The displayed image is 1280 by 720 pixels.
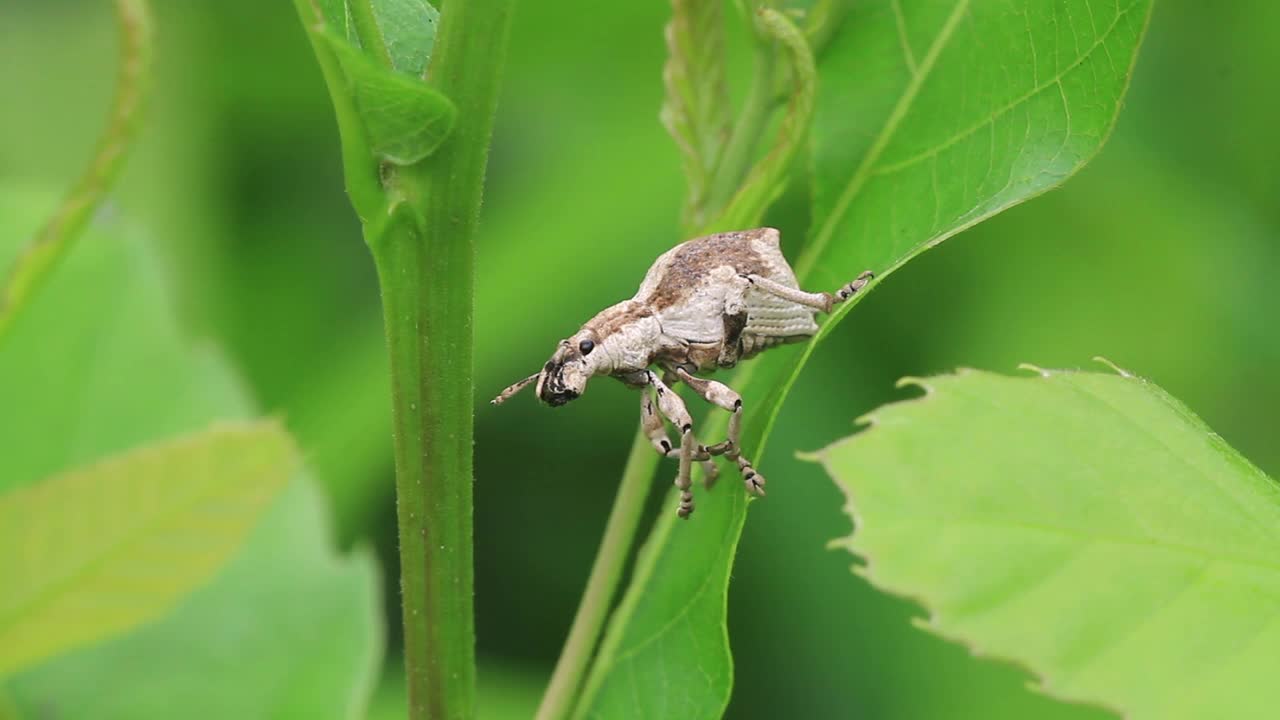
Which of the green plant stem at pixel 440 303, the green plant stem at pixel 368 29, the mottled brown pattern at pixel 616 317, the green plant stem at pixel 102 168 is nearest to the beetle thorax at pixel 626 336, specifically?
the mottled brown pattern at pixel 616 317

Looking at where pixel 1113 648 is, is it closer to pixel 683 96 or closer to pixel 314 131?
pixel 683 96

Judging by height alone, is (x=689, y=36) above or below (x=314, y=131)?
above

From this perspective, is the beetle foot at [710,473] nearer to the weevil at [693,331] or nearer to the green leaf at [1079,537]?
the weevil at [693,331]

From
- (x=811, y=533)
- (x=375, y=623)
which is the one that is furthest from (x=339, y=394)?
(x=375, y=623)

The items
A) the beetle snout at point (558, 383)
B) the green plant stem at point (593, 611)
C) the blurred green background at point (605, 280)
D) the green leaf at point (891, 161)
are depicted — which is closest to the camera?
the green leaf at point (891, 161)

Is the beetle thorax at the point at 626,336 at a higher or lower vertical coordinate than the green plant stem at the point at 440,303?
lower
